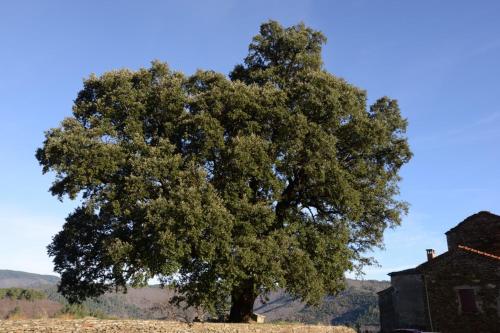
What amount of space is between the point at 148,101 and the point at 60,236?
406 inches

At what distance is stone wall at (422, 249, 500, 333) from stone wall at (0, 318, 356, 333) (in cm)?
1406

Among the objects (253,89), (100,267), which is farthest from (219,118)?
Answer: (100,267)

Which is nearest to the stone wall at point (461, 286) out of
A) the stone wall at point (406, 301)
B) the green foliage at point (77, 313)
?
the stone wall at point (406, 301)

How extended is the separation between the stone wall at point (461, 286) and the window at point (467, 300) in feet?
0.81

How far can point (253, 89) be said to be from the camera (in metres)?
27.5

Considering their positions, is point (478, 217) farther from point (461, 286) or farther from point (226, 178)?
point (226, 178)

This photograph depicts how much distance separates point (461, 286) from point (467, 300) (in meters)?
1.07

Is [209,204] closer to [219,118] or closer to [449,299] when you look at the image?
[219,118]

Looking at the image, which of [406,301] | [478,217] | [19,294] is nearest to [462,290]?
[478,217]

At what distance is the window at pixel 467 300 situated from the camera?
112ft

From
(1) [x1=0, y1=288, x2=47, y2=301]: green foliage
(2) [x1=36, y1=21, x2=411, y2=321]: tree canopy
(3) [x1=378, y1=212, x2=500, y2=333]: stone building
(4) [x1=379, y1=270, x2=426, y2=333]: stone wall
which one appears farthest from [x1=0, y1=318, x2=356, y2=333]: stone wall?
(1) [x1=0, y1=288, x2=47, y2=301]: green foliage

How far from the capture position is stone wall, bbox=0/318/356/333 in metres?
18.0

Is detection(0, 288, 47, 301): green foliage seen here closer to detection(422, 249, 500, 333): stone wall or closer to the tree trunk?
the tree trunk

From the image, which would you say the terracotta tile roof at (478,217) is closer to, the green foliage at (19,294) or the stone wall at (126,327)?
the stone wall at (126,327)
